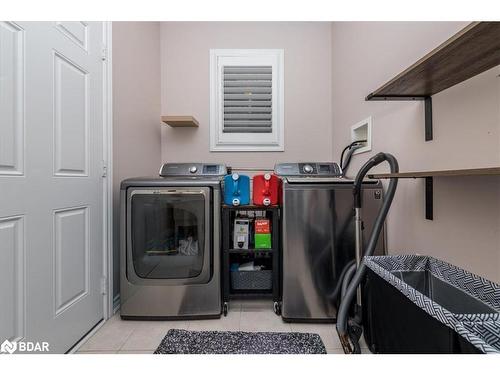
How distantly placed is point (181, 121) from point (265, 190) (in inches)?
48.7

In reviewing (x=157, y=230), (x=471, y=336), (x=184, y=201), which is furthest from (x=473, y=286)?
(x=157, y=230)

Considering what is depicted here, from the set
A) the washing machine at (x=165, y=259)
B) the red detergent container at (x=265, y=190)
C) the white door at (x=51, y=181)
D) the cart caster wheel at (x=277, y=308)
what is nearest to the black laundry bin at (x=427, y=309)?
the cart caster wheel at (x=277, y=308)

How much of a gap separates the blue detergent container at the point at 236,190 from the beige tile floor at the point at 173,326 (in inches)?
32.7

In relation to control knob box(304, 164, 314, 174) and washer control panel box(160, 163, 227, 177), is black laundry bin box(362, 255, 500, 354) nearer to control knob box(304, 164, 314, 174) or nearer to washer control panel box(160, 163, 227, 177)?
control knob box(304, 164, 314, 174)

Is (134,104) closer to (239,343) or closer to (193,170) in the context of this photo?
(193,170)

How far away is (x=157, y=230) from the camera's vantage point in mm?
1815

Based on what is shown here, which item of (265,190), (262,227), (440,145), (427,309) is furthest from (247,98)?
(427,309)

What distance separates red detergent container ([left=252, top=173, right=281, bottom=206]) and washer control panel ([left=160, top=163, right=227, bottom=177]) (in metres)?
0.45

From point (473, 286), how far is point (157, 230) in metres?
1.78

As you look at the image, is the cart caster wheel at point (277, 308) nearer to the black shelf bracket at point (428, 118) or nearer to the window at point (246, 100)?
the black shelf bracket at point (428, 118)

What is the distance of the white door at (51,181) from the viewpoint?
1092 mm

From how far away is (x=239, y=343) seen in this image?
1.50 metres
